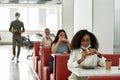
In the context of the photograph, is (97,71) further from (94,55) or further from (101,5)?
(101,5)

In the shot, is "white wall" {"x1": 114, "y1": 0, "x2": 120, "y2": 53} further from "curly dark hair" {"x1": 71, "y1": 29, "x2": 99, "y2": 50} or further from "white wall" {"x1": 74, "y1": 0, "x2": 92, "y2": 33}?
"curly dark hair" {"x1": 71, "y1": 29, "x2": 99, "y2": 50}

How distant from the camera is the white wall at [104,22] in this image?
20.3 ft

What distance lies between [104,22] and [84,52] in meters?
2.70

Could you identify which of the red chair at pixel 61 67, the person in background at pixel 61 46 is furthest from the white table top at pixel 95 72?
the person in background at pixel 61 46

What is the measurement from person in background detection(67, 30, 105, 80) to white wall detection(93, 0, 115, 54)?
2.13 m

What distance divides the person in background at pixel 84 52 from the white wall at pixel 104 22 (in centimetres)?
213

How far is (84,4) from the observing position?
7789mm

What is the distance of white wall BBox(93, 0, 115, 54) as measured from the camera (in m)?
6.19

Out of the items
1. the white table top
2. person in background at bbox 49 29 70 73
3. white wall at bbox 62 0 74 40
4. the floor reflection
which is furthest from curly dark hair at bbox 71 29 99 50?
white wall at bbox 62 0 74 40

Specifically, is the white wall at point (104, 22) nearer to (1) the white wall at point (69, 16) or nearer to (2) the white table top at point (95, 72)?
(2) the white table top at point (95, 72)

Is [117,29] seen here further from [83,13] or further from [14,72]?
[14,72]

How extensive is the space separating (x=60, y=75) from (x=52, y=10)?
1451cm

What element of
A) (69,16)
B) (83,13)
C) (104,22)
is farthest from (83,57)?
(69,16)

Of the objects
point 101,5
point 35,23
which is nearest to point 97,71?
point 101,5
